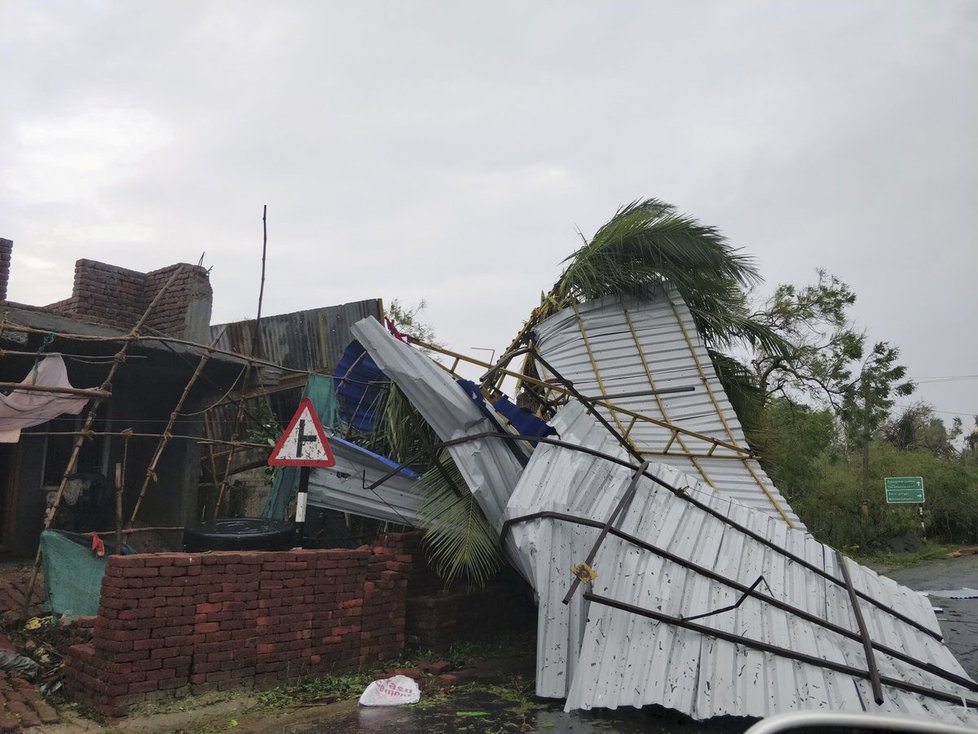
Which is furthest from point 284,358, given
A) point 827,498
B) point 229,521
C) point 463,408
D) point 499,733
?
A: point 827,498

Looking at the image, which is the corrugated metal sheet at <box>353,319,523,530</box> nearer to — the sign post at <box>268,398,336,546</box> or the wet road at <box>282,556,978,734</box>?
the sign post at <box>268,398,336,546</box>

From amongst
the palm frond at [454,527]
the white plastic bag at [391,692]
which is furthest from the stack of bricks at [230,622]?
the white plastic bag at [391,692]

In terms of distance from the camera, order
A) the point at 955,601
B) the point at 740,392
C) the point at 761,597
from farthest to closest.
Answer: the point at 955,601 → the point at 740,392 → the point at 761,597

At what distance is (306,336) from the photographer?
1149 centimetres

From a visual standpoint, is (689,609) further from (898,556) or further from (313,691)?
(898,556)

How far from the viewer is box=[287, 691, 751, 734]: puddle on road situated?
488 centimetres

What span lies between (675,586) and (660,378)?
10.8 feet

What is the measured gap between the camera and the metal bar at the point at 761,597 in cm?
513

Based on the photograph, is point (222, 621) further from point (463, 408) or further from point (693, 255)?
point (693, 255)

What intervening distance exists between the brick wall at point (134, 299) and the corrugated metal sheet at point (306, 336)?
0.77 meters

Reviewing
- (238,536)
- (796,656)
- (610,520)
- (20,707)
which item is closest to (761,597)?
(796,656)

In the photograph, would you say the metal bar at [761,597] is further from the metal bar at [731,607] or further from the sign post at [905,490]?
the sign post at [905,490]

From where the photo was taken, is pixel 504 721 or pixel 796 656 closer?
pixel 796 656

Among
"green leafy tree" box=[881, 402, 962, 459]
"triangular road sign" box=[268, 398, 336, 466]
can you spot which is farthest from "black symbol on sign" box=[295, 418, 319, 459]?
"green leafy tree" box=[881, 402, 962, 459]
